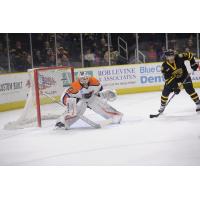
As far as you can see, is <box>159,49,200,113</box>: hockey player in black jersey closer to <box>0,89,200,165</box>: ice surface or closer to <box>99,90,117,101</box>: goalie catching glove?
<box>0,89,200,165</box>: ice surface

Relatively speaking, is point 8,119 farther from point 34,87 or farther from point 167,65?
point 167,65

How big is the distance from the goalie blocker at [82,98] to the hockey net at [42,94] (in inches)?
15.4

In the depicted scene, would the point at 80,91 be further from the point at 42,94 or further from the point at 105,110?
the point at 42,94

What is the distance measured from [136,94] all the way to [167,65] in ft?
8.23

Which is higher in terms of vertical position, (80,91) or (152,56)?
(152,56)

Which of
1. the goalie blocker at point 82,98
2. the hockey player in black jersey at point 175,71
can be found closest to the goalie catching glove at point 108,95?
the goalie blocker at point 82,98

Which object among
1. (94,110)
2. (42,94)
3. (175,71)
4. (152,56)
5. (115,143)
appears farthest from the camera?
(152,56)

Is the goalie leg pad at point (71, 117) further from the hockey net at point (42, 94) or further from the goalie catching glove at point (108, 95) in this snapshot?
the hockey net at point (42, 94)

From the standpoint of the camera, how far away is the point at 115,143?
10.5 feet

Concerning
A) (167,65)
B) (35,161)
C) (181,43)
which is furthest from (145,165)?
(181,43)

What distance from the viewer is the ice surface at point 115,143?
2756 mm

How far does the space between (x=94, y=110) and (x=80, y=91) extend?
265mm

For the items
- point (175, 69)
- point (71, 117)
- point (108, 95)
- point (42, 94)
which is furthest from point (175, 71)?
point (42, 94)

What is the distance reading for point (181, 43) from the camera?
6.77 m
